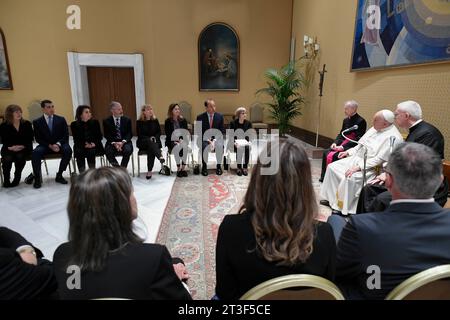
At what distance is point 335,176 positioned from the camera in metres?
3.57

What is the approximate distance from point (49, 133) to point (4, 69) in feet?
16.4

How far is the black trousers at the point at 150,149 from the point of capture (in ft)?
15.4

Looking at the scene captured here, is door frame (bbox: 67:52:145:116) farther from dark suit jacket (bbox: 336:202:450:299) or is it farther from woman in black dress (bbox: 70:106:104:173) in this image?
dark suit jacket (bbox: 336:202:450:299)

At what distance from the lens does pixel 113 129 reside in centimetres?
466

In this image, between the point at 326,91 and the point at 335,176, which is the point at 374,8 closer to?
the point at 326,91

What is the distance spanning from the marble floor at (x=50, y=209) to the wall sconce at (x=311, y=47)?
469 cm

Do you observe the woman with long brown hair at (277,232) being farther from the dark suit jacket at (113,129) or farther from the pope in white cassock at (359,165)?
the dark suit jacket at (113,129)

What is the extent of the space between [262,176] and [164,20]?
27.2 feet

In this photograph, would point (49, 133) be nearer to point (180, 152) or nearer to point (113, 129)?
point (113, 129)

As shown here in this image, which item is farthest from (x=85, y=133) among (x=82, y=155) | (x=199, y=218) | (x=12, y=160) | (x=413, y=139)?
(x=413, y=139)

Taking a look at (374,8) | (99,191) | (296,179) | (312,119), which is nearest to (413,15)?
(374,8)

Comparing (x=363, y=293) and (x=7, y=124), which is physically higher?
(x=7, y=124)

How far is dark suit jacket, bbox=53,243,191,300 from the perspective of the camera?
3.06 feet
